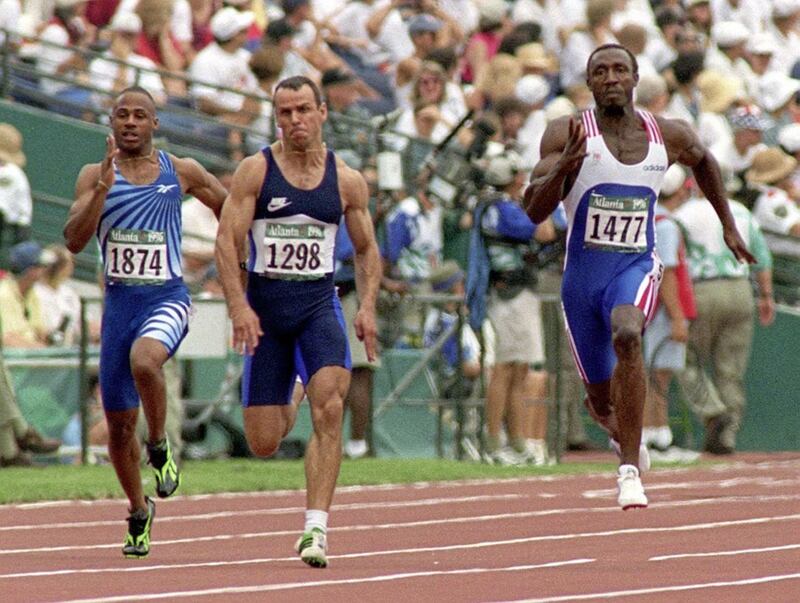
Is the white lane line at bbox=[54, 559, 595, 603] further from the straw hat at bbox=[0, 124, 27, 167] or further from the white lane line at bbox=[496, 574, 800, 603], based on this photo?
the straw hat at bbox=[0, 124, 27, 167]

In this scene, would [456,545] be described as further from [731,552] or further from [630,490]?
[731,552]

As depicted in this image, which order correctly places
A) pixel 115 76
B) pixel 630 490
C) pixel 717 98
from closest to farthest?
pixel 630 490 < pixel 115 76 < pixel 717 98

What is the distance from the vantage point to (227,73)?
914 inches

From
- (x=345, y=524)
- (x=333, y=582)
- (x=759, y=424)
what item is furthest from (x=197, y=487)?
(x=759, y=424)

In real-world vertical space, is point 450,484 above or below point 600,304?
below

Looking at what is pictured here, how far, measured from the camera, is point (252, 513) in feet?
48.5

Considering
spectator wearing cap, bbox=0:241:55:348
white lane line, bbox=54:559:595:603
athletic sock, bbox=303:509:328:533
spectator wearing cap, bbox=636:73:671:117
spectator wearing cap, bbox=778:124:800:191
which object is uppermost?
spectator wearing cap, bbox=636:73:671:117

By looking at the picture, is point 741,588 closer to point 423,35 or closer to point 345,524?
point 345,524

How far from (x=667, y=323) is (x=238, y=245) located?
10.0m

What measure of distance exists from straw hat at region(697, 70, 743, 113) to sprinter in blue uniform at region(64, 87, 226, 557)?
1324 centimetres

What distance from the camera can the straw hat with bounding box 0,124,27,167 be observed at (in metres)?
20.3

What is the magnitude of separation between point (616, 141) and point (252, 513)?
142 inches

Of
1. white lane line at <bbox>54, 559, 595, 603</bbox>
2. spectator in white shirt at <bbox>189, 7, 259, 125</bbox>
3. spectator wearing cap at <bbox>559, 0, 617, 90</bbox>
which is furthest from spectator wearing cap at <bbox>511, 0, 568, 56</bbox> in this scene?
white lane line at <bbox>54, 559, 595, 603</bbox>

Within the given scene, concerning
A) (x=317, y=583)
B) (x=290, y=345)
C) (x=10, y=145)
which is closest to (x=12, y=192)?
(x=10, y=145)
